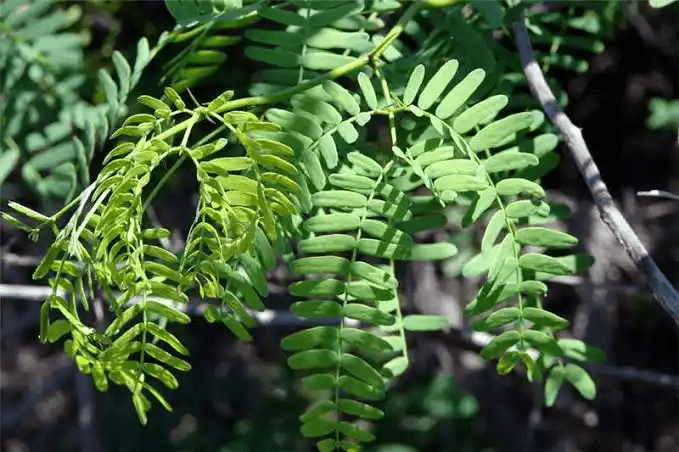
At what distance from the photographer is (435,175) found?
1.21 metres

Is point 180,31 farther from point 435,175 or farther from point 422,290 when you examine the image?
point 422,290

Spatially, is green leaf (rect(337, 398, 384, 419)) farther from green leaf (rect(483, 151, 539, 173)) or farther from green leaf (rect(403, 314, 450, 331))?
green leaf (rect(483, 151, 539, 173))

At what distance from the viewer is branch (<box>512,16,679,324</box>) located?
1.24m

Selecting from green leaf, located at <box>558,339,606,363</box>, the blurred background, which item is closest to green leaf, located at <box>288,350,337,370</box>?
green leaf, located at <box>558,339,606,363</box>

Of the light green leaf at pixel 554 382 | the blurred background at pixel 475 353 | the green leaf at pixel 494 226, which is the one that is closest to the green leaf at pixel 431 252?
the green leaf at pixel 494 226

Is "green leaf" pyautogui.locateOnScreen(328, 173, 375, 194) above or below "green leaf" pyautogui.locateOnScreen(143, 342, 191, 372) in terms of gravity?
above

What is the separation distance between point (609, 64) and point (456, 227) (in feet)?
1.84

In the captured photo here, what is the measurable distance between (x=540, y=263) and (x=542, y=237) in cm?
3

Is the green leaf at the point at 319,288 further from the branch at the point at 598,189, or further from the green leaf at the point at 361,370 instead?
the branch at the point at 598,189

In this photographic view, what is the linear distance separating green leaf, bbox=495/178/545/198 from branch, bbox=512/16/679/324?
10 centimetres

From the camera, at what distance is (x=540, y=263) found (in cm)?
127

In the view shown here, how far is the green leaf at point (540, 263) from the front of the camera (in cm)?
127

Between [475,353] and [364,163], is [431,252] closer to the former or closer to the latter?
[364,163]

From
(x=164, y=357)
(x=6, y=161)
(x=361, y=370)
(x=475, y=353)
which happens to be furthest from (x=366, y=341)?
(x=475, y=353)
